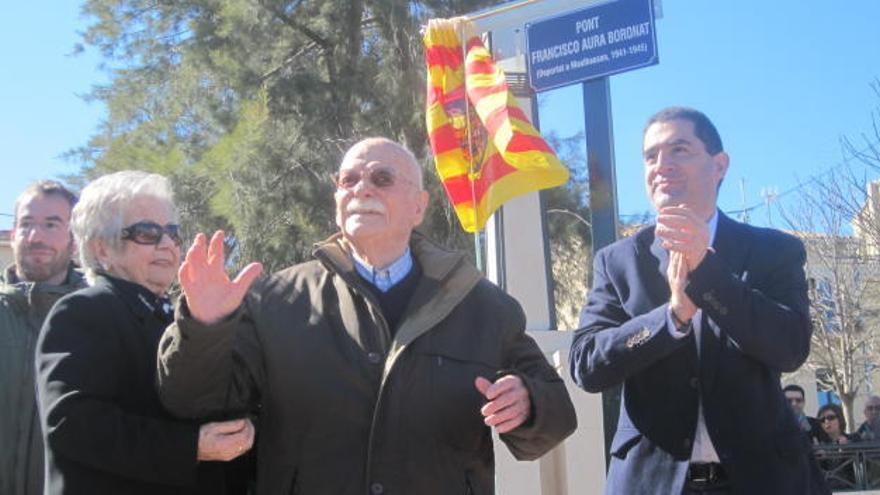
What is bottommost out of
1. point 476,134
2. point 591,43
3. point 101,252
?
point 101,252

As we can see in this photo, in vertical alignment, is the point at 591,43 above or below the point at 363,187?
above

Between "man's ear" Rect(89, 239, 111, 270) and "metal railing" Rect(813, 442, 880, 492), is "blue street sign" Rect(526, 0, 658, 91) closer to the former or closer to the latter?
"man's ear" Rect(89, 239, 111, 270)

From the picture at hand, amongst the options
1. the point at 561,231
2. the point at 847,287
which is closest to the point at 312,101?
the point at 561,231

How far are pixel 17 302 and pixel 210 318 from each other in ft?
5.39

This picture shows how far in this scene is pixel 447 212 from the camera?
1109 cm

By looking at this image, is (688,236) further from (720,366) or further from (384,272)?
(384,272)

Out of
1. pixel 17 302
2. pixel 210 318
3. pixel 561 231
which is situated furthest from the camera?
pixel 561 231

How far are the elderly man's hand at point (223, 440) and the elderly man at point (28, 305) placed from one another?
45.2 inches

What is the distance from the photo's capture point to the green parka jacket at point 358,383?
2275mm

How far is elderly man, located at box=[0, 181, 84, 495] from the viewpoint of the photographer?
3.12 m

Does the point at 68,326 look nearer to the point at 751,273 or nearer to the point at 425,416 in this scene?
the point at 425,416

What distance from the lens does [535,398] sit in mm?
2354

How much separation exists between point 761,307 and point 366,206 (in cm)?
112

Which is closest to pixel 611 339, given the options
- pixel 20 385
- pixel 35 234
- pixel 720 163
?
pixel 720 163
